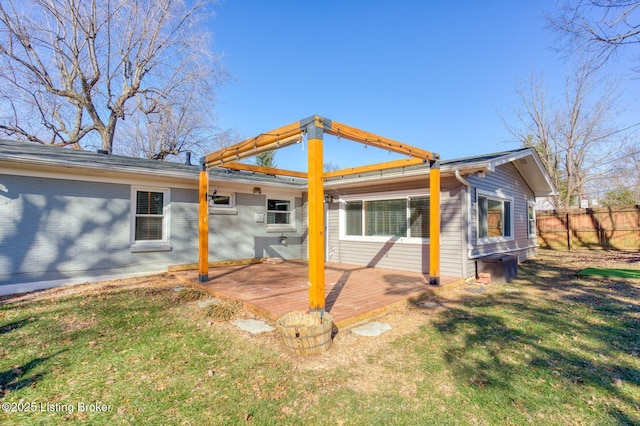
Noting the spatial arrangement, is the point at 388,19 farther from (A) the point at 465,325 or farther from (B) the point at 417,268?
(A) the point at 465,325

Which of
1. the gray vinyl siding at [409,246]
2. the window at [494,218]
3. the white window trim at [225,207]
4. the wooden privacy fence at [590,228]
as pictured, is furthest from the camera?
the wooden privacy fence at [590,228]

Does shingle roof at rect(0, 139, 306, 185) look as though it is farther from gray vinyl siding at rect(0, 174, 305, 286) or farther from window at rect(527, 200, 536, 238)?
window at rect(527, 200, 536, 238)

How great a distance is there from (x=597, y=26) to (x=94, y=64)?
17856 millimetres

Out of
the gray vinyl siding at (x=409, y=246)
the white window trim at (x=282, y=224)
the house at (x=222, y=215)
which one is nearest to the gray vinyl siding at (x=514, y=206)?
the house at (x=222, y=215)

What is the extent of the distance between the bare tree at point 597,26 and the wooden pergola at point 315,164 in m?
5.66

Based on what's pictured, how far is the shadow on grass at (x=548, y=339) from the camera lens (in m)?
2.92

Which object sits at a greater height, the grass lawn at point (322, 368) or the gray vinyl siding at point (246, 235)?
the gray vinyl siding at point (246, 235)

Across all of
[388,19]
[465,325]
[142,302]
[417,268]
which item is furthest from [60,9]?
[465,325]

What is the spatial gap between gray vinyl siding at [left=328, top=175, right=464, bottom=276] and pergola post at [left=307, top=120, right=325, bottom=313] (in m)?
4.41

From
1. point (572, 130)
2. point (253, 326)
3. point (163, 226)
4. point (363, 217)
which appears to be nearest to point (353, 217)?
point (363, 217)

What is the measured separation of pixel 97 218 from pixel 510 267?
9849 mm

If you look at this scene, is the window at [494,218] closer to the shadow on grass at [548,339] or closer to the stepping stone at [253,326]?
the shadow on grass at [548,339]

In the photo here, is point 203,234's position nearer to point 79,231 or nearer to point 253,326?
point 79,231

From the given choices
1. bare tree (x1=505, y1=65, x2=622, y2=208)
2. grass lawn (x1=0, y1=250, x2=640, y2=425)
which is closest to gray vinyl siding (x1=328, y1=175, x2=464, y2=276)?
grass lawn (x1=0, y1=250, x2=640, y2=425)
